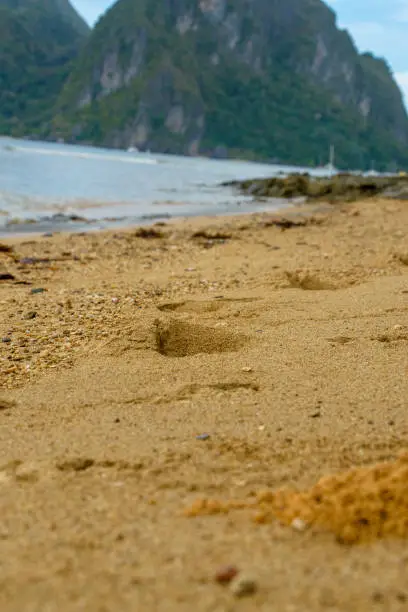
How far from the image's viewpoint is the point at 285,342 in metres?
2.99

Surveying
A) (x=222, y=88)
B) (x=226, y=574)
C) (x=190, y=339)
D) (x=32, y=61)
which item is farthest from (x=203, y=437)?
(x=32, y=61)

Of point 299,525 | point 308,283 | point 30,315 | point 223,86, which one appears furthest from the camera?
point 223,86

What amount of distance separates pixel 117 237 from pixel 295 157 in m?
131

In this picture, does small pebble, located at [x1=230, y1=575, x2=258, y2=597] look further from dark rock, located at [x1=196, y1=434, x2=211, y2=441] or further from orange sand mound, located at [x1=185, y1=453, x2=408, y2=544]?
dark rock, located at [x1=196, y1=434, x2=211, y2=441]

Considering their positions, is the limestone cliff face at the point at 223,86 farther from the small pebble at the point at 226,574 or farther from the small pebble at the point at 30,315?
the small pebble at the point at 226,574

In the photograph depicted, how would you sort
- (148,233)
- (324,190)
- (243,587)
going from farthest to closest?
(324,190)
(148,233)
(243,587)

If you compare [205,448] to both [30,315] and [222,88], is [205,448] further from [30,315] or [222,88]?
[222,88]

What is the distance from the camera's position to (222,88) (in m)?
144

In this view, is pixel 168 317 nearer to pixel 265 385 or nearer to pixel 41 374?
pixel 41 374

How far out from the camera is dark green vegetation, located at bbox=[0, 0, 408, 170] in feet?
430

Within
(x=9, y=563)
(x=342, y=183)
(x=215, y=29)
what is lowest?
(x=9, y=563)

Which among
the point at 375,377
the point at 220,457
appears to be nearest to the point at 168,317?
the point at 375,377

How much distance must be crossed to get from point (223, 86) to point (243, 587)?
15237 centimetres

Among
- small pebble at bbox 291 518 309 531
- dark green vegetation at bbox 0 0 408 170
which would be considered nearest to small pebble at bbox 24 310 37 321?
small pebble at bbox 291 518 309 531
